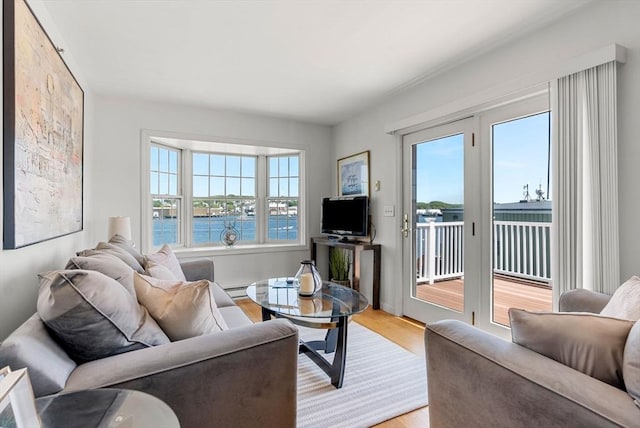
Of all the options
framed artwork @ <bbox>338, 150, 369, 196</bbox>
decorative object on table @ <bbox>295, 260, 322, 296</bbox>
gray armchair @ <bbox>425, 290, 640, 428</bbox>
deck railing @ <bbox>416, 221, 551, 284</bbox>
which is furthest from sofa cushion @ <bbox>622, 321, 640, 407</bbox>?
framed artwork @ <bbox>338, 150, 369, 196</bbox>

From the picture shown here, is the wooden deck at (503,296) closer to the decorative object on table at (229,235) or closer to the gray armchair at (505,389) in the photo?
the gray armchair at (505,389)

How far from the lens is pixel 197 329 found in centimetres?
129

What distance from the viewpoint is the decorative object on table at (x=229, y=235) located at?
14.0ft

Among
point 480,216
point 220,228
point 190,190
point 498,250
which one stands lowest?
point 498,250

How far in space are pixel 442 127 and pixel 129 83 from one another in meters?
3.03

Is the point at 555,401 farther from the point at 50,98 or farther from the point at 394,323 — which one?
the point at 50,98

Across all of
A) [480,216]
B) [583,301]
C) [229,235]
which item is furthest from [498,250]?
[229,235]

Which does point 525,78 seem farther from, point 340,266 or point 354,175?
point 340,266

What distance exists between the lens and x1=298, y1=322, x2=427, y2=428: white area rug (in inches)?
68.7

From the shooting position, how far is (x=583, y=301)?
160cm

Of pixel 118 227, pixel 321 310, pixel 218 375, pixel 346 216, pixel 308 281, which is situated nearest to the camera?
pixel 218 375

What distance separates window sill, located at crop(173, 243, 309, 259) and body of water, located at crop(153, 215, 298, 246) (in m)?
0.18

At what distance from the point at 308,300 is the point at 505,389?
1.39 metres

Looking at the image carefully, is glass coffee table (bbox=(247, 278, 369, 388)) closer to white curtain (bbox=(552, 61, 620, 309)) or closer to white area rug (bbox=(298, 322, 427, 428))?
white area rug (bbox=(298, 322, 427, 428))
